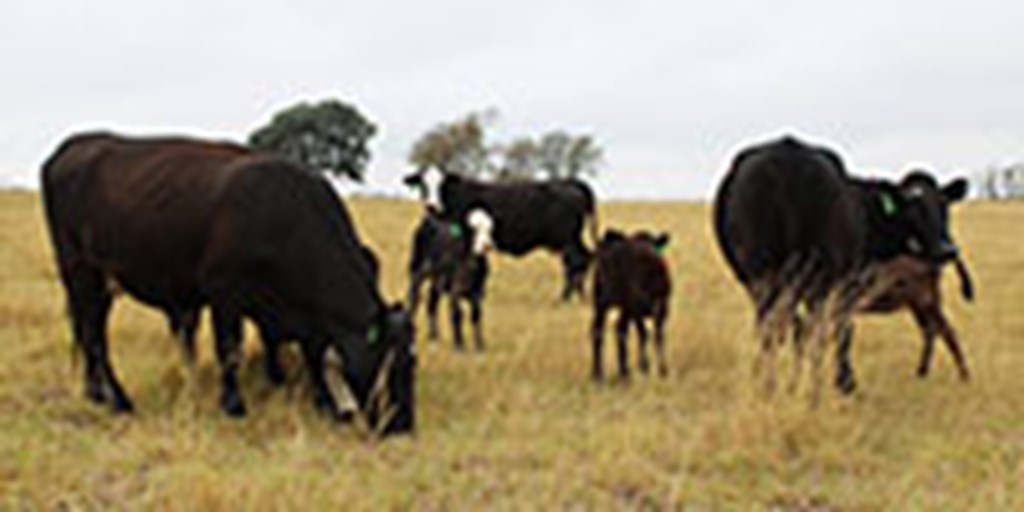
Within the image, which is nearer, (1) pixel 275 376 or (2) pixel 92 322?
(2) pixel 92 322

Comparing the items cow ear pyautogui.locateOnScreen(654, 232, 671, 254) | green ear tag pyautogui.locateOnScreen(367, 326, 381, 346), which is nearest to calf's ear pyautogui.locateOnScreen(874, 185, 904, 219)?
cow ear pyautogui.locateOnScreen(654, 232, 671, 254)

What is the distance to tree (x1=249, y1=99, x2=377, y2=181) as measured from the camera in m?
59.6

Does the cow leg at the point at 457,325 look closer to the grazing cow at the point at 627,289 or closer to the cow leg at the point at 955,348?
the grazing cow at the point at 627,289

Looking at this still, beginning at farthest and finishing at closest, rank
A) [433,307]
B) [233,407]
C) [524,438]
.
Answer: [433,307] < [233,407] < [524,438]

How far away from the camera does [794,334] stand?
25.1 ft

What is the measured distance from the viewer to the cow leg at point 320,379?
677cm

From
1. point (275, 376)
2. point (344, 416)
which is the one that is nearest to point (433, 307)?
point (275, 376)

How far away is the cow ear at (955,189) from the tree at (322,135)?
168 feet

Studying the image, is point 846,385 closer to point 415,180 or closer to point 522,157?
point 415,180

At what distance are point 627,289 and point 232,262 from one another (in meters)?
3.42

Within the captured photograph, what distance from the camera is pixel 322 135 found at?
60.3m

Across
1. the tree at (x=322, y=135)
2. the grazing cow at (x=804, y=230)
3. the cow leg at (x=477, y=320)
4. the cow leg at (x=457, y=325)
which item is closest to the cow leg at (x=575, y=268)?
the cow leg at (x=477, y=320)

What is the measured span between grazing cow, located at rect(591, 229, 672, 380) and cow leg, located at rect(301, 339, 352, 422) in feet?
8.55

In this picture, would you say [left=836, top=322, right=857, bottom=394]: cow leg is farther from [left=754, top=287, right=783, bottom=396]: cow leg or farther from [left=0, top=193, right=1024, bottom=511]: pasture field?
[left=754, top=287, right=783, bottom=396]: cow leg
